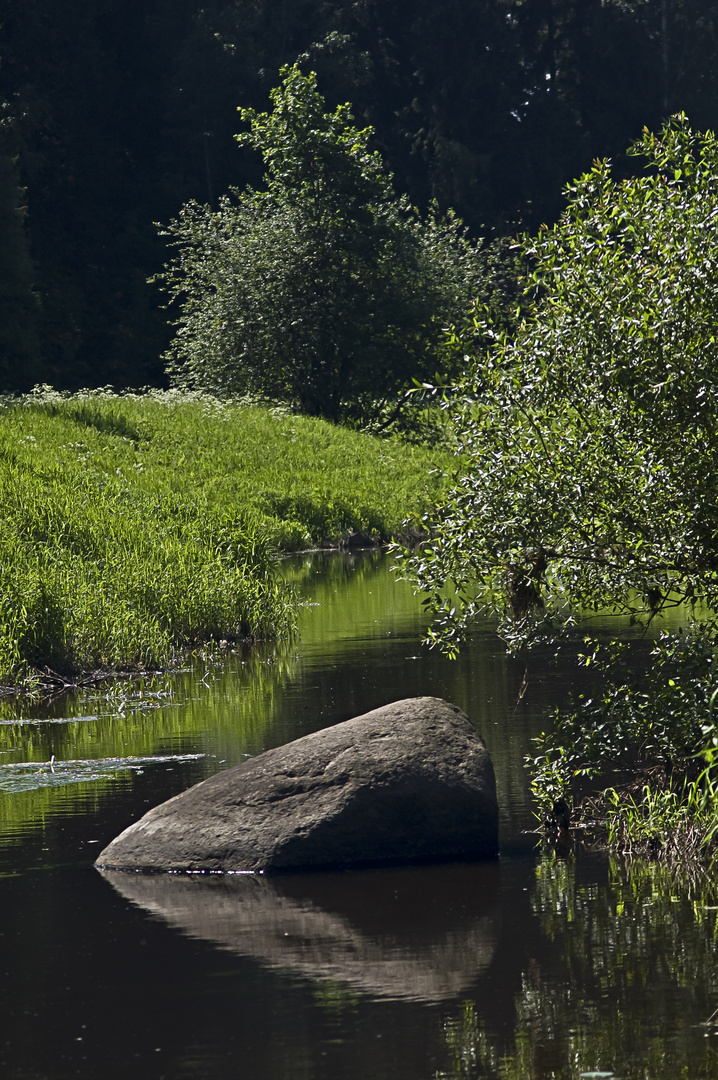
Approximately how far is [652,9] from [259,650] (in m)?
59.1

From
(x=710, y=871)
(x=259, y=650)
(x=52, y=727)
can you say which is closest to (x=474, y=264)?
(x=259, y=650)

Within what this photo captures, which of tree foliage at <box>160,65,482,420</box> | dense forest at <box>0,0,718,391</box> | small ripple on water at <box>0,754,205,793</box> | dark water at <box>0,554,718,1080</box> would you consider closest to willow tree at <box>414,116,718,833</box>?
dark water at <box>0,554,718,1080</box>

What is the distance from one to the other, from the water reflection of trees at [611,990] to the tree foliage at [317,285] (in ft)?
117

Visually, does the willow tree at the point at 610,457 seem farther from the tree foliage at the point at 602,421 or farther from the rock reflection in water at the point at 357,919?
the rock reflection in water at the point at 357,919

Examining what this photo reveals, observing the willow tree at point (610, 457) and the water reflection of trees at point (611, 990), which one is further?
the willow tree at point (610, 457)

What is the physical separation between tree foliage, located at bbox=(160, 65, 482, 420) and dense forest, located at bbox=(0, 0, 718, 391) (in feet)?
40.6

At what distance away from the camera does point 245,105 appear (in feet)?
210

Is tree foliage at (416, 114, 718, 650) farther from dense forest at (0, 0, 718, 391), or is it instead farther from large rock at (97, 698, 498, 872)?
dense forest at (0, 0, 718, 391)

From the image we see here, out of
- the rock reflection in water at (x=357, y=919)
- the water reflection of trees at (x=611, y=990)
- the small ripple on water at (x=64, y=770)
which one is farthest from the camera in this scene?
the small ripple on water at (x=64, y=770)

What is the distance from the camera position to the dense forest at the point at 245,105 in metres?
60.1

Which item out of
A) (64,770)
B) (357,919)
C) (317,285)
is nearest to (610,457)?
(357,919)

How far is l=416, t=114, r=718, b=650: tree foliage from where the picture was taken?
845 cm

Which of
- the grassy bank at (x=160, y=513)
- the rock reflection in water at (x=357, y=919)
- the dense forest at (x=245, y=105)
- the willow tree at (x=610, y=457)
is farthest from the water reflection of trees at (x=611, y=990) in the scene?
the dense forest at (x=245, y=105)

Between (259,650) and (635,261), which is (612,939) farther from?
(259,650)
